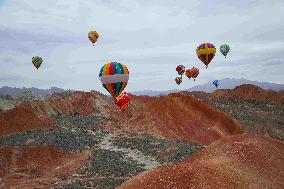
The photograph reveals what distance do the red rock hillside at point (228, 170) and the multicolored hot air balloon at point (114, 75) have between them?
43.3ft

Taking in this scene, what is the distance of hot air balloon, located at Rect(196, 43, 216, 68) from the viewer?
60.3 m

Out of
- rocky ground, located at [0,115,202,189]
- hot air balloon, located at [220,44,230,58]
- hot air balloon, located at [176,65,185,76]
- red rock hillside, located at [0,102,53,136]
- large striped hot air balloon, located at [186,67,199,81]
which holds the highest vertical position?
hot air balloon, located at [220,44,230,58]

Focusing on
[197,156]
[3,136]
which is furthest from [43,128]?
[197,156]

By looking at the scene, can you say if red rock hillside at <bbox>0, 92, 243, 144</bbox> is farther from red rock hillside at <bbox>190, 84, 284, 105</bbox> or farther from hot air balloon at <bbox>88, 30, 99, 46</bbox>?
red rock hillside at <bbox>190, 84, 284, 105</bbox>

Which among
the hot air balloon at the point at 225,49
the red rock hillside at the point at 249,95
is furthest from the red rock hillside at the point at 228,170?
the red rock hillside at the point at 249,95

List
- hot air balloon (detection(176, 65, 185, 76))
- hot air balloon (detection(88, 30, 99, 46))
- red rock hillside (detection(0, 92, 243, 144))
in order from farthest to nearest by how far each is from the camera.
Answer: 1. hot air balloon (detection(176, 65, 185, 76))
2. hot air balloon (detection(88, 30, 99, 46))
3. red rock hillside (detection(0, 92, 243, 144))

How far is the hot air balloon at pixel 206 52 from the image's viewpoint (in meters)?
60.3

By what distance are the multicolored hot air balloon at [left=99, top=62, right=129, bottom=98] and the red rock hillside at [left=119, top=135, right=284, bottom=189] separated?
519 inches

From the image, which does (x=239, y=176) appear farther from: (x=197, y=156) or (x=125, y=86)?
(x=125, y=86)

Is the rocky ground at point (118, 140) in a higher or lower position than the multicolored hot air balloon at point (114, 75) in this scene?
lower

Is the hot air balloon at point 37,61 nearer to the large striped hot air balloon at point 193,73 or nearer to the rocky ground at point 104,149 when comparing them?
the rocky ground at point 104,149

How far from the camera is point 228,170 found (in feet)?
81.5

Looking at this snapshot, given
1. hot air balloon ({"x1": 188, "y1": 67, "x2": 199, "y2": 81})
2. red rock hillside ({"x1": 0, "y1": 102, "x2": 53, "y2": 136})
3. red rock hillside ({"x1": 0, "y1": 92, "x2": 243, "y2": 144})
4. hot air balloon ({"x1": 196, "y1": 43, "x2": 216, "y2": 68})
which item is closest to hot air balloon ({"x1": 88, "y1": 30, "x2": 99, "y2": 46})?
red rock hillside ({"x1": 0, "y1": 92, "x2": 243, "y2": 144})

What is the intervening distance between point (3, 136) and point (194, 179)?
105 ft
